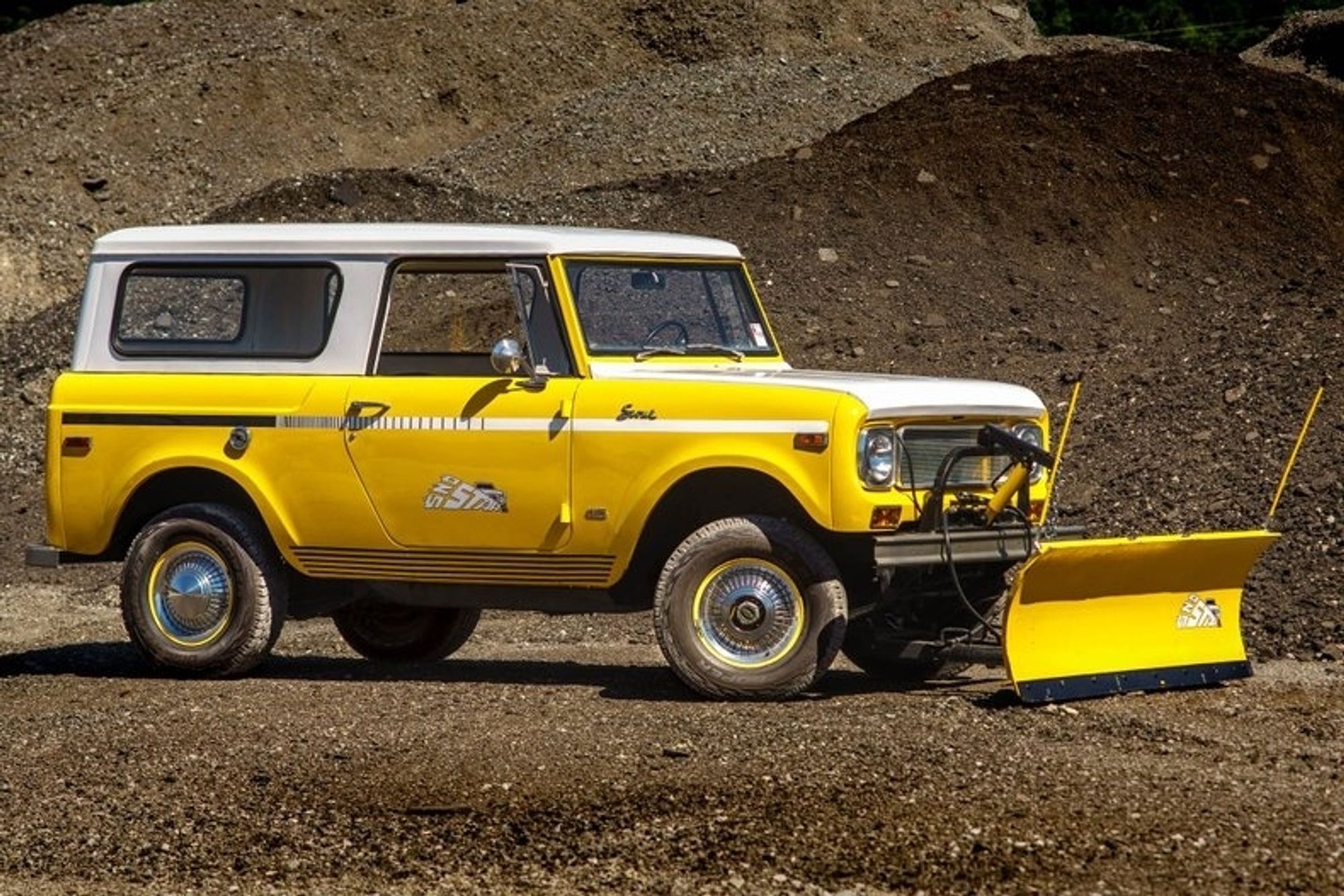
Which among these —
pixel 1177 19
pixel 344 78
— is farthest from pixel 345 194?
pixel 1177 19

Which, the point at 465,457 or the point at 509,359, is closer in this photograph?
the point at 509,359

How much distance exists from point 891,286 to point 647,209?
4451mm

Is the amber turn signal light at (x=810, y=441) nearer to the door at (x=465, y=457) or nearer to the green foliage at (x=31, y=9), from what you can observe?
the door at (x=465, y=457)

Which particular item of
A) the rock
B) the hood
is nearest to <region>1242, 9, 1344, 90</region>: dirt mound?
the rock

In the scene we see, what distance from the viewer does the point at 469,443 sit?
12.1 m

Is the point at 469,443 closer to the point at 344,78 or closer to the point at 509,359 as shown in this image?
the point at 509,359

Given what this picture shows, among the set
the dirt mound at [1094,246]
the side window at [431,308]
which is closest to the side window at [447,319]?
the side window at [431,308]

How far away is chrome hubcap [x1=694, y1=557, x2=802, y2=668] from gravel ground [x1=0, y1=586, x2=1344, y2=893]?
1.09 feet

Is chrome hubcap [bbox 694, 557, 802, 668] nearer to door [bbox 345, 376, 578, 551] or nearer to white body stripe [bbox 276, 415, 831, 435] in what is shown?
white body stripe [bbox 276, 415, 831, 435]

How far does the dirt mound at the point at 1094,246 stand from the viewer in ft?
59.9

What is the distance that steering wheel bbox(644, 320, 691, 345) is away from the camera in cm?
1245

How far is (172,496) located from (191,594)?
0.61m

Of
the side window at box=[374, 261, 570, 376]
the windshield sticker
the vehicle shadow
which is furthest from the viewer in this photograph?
the vehicle shadow

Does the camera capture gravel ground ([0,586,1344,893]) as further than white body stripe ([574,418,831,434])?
No
